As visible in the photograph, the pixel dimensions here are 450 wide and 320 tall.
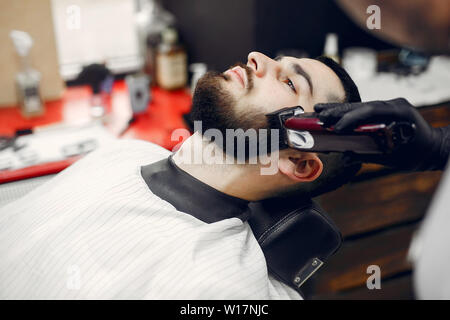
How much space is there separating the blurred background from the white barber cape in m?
0.52

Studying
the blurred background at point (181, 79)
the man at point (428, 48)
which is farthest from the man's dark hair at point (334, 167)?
the blurred background at point (181, 79)

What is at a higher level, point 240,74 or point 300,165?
point 240,74

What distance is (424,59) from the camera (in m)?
2.42

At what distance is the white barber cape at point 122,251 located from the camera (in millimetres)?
1119

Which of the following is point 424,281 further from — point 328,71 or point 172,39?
point 172,39

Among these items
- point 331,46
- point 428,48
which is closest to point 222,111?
point 428,48

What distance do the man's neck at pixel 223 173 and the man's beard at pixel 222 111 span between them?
0.04m

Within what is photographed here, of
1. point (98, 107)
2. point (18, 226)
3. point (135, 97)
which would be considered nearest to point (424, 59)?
point (135, 97)

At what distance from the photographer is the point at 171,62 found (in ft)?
8.00

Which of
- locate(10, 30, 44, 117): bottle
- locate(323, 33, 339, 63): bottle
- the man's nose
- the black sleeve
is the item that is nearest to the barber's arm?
the black sleeve

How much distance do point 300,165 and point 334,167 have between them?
127mm

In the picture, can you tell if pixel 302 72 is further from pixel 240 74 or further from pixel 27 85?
pixel 27 85

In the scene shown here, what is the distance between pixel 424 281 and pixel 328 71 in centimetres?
92

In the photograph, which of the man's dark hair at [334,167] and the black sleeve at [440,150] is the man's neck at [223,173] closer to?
the man's dark hair at [334,167]
